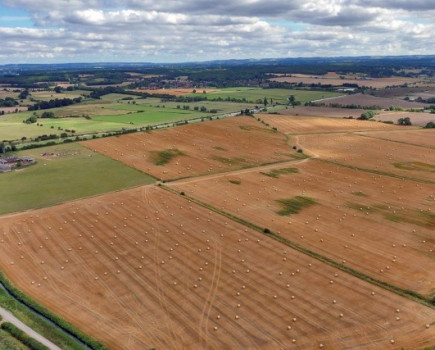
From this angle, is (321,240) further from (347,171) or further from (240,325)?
(347,171)

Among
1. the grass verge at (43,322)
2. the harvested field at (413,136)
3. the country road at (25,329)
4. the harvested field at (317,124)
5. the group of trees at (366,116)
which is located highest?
the group of trees at (366,116)

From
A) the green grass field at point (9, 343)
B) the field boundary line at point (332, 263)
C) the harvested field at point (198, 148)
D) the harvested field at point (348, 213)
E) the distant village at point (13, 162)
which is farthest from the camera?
the harvested field at point (198, 148)

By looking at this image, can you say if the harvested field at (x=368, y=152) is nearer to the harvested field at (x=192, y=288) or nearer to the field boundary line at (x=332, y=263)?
the field boundary line at (x=332, y=263)

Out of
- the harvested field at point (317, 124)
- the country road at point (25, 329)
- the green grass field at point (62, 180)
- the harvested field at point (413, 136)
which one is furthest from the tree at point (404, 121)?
the country road at point (25, 329)

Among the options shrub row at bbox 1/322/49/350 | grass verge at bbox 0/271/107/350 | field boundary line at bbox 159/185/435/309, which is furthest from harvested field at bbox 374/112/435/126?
shrub row at bbox 1/322/49/350

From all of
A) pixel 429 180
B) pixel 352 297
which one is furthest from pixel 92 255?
pixel 429 180

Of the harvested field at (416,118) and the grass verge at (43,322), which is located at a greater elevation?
the harvested field at (416,118)

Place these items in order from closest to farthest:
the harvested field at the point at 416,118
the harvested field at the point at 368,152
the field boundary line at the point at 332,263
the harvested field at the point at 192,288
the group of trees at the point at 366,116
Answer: the harvested field at the point at 192,288
the field boundary line at the point at 332,263
the harvested field at the point at 368,152
the harvested field at the point at 416,118
the group of trees at the point at 366,116
